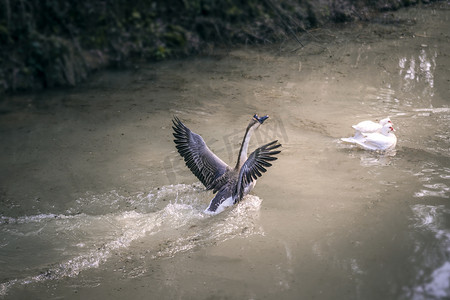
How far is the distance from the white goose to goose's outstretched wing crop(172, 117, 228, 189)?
1.99 metres

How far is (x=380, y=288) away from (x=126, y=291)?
7.61 feet

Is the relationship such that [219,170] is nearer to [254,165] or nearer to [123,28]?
[254,165]

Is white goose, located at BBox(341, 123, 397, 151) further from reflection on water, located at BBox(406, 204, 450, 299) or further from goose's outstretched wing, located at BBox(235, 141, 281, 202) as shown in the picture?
goose's outstretched wing, located at BBox(235, 141, 281, 202)

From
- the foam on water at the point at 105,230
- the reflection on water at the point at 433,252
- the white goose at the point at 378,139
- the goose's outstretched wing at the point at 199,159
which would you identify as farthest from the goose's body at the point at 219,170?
the reflection on water at the point at 433,252

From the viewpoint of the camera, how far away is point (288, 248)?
4.78 meters

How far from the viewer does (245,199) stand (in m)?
5.72

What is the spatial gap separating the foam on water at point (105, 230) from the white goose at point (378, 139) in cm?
188

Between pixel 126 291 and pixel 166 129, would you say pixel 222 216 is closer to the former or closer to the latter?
pixel 126 291

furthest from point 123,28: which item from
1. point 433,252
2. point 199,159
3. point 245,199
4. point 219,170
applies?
point 433,252

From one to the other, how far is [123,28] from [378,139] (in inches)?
293

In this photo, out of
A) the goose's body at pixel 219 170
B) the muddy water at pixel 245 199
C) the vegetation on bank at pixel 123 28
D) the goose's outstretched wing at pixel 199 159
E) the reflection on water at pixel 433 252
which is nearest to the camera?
the reflection on water at pixel 433 252

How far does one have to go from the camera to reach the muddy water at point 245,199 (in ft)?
14.6

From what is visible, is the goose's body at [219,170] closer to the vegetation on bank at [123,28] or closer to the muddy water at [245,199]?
the muddy water at [245,199]

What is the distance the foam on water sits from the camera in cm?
482
